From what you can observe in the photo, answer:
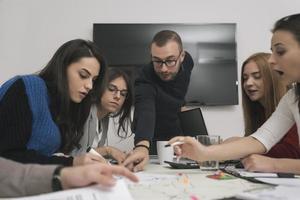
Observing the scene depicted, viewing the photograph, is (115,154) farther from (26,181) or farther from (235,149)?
(26,181)

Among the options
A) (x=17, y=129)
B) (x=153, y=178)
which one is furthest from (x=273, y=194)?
(x=17, y=129)

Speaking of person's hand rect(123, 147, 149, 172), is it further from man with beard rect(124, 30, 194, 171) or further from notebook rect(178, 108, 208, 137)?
notebook rect(178, 108, 208, 137)

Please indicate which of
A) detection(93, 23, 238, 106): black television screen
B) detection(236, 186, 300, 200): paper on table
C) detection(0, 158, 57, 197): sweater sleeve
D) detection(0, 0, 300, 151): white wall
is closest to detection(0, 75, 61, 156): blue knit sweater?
detection(0, 158, 57, 197): sweater sleeve

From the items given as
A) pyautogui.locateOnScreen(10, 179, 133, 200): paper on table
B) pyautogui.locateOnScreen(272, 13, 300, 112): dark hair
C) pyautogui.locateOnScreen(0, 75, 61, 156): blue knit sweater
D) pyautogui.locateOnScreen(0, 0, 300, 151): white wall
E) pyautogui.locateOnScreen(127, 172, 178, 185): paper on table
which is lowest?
pyautogui.locateOnScreen(127, 172, 178, 185): paper on table

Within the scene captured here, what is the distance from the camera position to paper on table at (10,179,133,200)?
67 centimetres

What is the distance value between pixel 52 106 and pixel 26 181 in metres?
0.52

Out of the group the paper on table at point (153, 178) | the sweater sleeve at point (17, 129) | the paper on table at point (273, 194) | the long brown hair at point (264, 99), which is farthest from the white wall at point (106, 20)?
the paper on table at point (273, 194)

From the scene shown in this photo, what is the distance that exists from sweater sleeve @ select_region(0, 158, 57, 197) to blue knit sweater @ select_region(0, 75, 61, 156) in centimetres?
38

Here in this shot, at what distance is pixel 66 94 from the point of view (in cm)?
129

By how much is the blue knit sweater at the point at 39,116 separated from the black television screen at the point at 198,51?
175 cm

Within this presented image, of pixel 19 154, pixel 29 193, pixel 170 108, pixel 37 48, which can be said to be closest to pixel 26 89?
pixel 19 154

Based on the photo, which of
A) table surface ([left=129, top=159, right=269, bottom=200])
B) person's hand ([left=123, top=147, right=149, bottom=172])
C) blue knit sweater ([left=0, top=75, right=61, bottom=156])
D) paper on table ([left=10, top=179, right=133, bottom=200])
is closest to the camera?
paper on table ([left=10, top=179, right=133, bottom=200])

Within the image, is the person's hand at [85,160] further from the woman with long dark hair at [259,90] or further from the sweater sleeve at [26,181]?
the woman with long dark hair at [259,90]

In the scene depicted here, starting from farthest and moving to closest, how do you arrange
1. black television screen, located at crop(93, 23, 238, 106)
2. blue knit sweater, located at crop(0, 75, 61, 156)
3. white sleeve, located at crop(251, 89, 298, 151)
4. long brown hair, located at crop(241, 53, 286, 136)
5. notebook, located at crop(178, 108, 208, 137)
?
1. black television screen, located at crop(93, 23, 238, 106)
2. notebook, located at crop(178, 108, 208, 137)
3. long brown hair, located at crop(241, 53, 286, 136)
4. white sleeve, located at crop(251, 89, 298, 151)
5. blue knit sweater, located at crop(0, 75, 61, 156)
